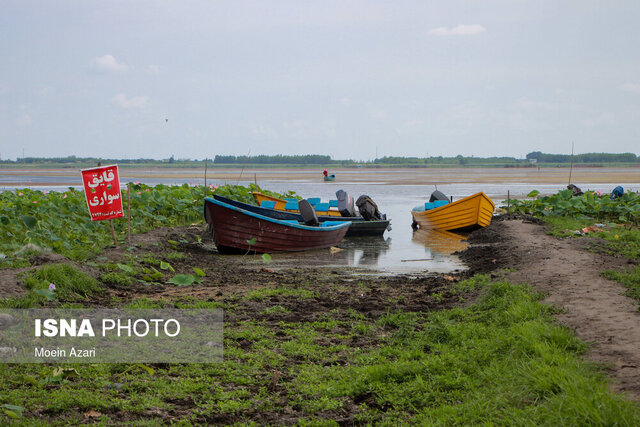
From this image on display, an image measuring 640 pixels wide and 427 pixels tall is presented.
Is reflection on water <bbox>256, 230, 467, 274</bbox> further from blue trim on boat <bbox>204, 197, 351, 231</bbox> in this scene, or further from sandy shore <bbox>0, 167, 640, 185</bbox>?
sandy shore <bbox>0, 167, 640, 185</bbox>

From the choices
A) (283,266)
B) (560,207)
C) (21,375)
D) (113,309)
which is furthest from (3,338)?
(560,207)

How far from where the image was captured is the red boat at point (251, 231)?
13883mm

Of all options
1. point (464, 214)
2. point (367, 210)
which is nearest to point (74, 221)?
point (367, 210)

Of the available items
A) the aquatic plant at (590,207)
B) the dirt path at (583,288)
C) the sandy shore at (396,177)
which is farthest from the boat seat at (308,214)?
the sandy shore at (396,177)

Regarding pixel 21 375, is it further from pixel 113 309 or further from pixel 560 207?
pixel 560 207

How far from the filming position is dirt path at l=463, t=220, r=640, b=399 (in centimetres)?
501

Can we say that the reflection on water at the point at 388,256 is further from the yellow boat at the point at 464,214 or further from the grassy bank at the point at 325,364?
the grassy bank at the point at 325,364

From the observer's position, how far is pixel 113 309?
295 inches

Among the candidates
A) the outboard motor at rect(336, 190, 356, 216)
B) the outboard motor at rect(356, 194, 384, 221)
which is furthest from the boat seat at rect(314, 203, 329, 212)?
the outboard motor at rect(356, 194, 384, 221)

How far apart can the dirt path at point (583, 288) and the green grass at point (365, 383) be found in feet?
0.69

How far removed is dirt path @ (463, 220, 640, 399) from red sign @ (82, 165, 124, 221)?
7005 mm

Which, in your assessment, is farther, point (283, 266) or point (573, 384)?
point (283, 266)

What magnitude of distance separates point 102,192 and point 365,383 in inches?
287

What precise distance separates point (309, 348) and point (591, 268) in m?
5.40
